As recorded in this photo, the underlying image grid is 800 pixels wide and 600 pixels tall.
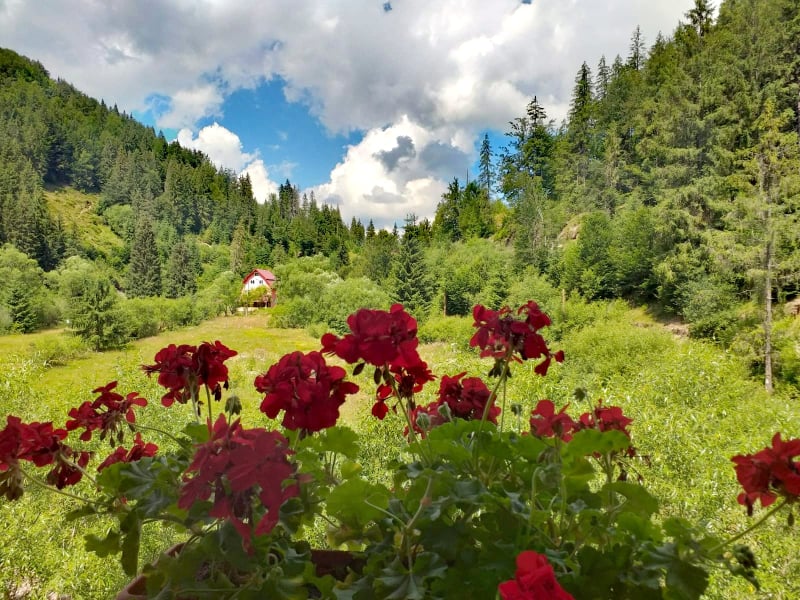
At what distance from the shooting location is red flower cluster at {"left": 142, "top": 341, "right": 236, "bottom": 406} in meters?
0.86

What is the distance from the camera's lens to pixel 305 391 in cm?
64

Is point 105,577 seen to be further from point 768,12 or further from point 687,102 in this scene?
point 768,12

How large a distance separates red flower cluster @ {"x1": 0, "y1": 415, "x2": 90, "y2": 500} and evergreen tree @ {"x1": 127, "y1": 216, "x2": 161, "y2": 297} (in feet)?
132

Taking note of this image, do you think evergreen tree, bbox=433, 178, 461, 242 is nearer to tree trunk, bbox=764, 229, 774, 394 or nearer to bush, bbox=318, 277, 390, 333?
bush, bbox=318, 277, 390, 333

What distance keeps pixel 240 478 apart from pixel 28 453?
0.62 meters

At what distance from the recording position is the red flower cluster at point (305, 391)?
651 mm

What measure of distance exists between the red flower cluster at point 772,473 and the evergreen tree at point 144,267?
41.1m

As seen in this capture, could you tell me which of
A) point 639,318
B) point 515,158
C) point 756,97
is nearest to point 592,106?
point 515,158

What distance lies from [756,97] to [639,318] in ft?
26.4

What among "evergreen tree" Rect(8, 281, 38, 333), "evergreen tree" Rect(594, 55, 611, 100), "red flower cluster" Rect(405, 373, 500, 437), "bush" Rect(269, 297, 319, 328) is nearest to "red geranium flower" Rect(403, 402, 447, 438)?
"red flower cluster" Rect(405, 373, 500, 437)

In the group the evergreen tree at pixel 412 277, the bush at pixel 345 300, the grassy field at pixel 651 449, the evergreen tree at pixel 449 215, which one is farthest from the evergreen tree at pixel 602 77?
the grassy field at pixel 651 449

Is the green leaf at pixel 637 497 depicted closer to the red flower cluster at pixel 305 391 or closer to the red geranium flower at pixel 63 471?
the red flower cluster at pixel 305 391

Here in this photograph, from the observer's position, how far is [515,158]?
32.9m

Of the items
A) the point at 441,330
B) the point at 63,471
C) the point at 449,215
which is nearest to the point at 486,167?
the point at 449,215
